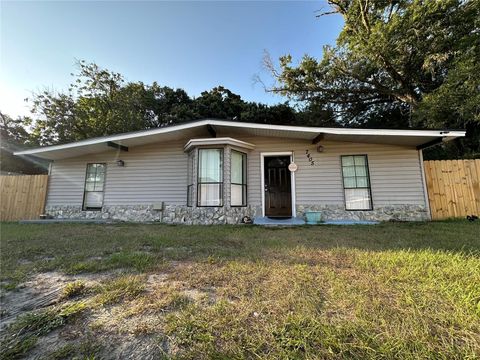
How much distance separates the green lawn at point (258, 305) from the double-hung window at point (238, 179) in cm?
376

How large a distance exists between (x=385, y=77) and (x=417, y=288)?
1236 cm

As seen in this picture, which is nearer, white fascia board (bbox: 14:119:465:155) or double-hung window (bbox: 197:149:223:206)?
white fascia board (bbox: 14:119:465:155)

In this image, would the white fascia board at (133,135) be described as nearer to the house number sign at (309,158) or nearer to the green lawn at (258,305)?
the house number sign at (309,158)

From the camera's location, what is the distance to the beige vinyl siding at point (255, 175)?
6.38 metres

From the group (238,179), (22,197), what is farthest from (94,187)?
(238,179)

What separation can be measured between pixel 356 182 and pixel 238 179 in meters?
3.56

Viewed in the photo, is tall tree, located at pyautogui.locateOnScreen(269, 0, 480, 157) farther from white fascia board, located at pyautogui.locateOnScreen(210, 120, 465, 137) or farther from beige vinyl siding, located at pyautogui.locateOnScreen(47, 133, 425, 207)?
beige vinyl siding, located at pyautogui.locateOnScreen(47, 133, 425, 207)

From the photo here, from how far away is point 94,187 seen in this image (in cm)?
791

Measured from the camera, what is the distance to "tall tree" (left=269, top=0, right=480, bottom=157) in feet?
→ 25.4

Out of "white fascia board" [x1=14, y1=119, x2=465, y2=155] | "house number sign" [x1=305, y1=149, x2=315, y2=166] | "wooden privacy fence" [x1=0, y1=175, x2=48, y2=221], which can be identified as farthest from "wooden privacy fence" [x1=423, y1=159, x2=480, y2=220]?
"wooden privacy fence" [x1=0, y1=175, x2=48, y2=221]

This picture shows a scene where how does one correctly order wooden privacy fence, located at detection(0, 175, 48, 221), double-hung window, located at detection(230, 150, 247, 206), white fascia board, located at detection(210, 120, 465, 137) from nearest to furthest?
white fascia board, located at detection(210, 120, 465, 137) < double-hung window, located at detection(230, 150, 247, 206) < wooden privacy fence, located at detection(0, 175, 48, 221)

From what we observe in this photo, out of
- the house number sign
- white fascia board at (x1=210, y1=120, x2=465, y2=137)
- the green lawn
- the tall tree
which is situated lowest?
the green lawn

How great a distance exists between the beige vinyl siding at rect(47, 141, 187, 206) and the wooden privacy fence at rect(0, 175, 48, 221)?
1.14 ft

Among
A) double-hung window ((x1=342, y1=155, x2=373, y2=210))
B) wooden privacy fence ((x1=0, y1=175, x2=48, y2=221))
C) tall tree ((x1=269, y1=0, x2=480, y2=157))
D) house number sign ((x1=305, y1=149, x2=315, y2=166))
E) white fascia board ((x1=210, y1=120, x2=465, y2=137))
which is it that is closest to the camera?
white fascia board ((x1=210, y1=120, x2=465, y2=137))
